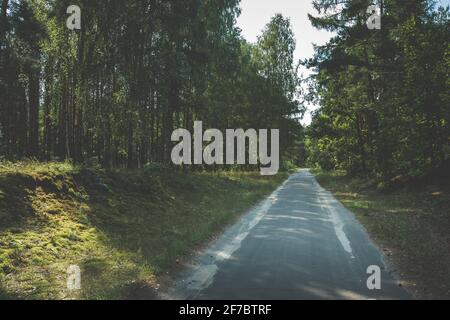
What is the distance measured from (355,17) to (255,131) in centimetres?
1887

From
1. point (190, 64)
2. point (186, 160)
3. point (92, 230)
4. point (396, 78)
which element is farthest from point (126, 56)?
point (396, 78)

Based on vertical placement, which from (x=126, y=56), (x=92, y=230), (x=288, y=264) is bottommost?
(x=288, y=264)

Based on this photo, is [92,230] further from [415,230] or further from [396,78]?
[396,78]

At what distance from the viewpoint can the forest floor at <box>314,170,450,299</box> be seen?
7422 mm

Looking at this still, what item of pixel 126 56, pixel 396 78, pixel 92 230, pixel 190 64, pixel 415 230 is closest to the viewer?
pixel 92 230

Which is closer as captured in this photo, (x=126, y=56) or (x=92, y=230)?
(x=92, y=230)

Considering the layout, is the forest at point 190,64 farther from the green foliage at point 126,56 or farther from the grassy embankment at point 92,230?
the grassy embankment at point 92,230

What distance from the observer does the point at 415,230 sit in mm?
12078

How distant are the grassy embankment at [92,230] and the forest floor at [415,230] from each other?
4.52m

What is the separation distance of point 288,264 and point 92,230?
201 inches

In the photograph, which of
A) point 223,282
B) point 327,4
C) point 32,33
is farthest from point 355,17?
point 223,282

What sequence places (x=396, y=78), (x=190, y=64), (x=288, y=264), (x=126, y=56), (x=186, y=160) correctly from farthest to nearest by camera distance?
(x=186, y=160) → (x=190, y=64) → (x=396, y=78) → (x=126, y=56) → (x=288, y=264)

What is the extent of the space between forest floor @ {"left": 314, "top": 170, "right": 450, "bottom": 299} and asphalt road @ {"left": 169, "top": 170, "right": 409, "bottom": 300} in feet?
1.29

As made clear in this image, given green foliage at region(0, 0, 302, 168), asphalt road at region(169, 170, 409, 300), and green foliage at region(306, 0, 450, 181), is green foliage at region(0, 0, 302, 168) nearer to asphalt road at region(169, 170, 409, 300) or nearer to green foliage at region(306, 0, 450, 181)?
green foliage at region(306, 0, 450, 181)
